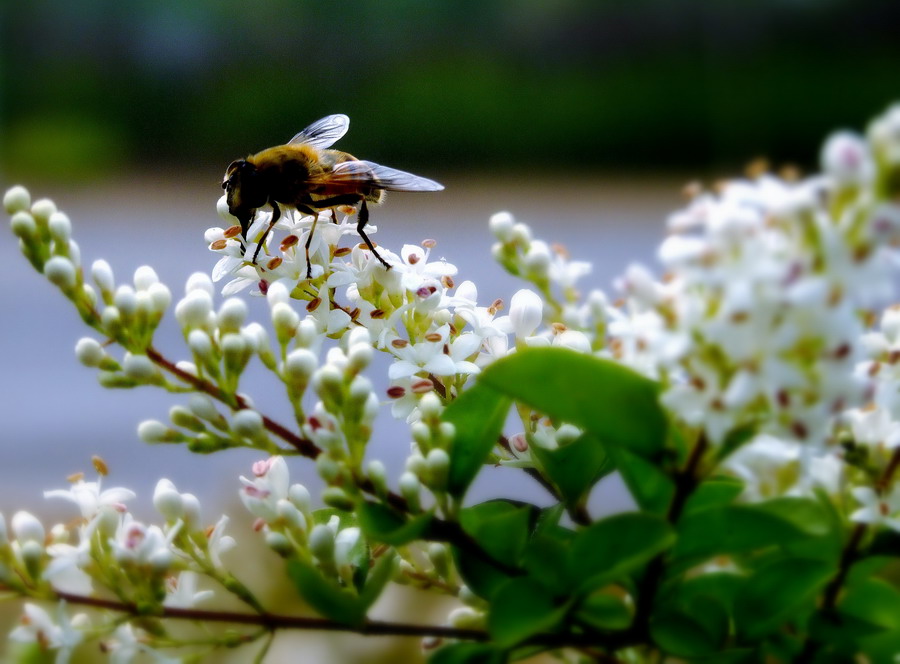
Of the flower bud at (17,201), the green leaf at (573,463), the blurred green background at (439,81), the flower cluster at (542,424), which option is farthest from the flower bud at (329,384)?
the blurred green background at (439,81)

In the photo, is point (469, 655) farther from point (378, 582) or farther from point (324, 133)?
point (324, 133)

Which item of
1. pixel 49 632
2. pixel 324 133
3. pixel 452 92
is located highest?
pixel 452 92

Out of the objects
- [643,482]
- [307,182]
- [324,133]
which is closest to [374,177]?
[307,182]

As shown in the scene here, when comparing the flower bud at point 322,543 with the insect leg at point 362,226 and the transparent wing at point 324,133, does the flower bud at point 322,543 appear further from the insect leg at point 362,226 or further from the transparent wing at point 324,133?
the transparent wing at point 324,133

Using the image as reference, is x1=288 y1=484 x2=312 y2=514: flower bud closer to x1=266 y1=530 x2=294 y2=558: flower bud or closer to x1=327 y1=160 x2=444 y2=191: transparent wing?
x1=266 y1=530 x2=294 y2=558: flower bud

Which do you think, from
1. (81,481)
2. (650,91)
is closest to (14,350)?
(81,481)

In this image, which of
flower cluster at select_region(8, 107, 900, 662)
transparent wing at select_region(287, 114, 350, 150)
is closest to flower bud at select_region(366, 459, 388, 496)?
flower cluster at select_region(8, 107, 900, 662)

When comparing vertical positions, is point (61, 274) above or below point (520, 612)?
above
